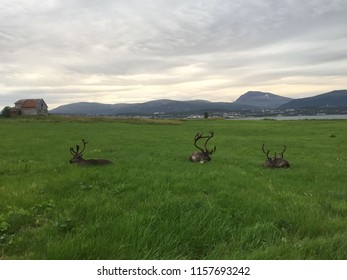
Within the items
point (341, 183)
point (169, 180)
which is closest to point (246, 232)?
point (169, 180)

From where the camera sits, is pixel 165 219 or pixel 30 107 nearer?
pixel 165 219

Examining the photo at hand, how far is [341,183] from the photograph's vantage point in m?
15.3

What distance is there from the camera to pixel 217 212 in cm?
867

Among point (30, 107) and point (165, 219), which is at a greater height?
point (30, 107)

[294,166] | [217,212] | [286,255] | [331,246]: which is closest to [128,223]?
[217,212]

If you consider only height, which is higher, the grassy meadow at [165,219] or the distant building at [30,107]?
the distant building at [30,107]

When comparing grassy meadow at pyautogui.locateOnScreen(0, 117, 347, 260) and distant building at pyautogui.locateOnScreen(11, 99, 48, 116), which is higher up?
distant building at pyautogui.locateOnScreen(11, 99, 48, 116)

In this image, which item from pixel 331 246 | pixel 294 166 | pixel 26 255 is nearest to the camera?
pixel 26 255

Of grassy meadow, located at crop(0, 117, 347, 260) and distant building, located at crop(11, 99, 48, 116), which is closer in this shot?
grassy meadow, located at crop(0, 117, 347, 260)

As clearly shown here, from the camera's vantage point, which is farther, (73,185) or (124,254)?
(73,185)

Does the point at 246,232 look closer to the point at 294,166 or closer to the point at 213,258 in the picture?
the point at 213,258

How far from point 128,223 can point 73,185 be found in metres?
5.17
